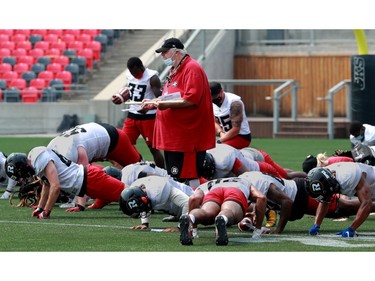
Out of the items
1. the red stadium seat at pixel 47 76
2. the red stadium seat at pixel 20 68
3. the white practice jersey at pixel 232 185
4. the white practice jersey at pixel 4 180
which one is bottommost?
the white practice jersey at pixel 4 180

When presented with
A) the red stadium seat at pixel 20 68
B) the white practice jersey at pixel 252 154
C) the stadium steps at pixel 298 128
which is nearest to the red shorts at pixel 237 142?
the white practice jersey at pixel 252 154

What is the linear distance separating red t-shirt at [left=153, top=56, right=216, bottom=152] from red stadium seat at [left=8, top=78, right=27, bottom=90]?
20.8m

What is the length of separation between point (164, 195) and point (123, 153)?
10.3 ft

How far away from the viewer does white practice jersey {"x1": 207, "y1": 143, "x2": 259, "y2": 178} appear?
12.2 meters

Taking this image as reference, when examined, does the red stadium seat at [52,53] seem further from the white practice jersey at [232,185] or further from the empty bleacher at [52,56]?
the white practice jersey at [232,185]

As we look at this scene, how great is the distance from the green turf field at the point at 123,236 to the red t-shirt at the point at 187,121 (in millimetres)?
847

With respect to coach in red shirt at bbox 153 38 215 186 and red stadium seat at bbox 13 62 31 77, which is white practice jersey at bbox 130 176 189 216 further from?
red stadium seat at bbox 13 62 31 77

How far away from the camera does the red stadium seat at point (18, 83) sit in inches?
1248

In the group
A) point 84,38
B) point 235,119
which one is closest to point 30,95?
point 84,38

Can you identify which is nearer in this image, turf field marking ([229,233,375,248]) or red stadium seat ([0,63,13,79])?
turf field marking ([229,233,375,248])

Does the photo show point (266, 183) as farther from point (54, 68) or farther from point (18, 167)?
point (54, 68)

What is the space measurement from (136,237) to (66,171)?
2072 mm

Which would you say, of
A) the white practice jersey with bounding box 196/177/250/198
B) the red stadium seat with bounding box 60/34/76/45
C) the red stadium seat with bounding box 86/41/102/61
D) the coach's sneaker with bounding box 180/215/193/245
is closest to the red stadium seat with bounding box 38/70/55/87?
the red stadium seat with bounding box 86/41/102/61
